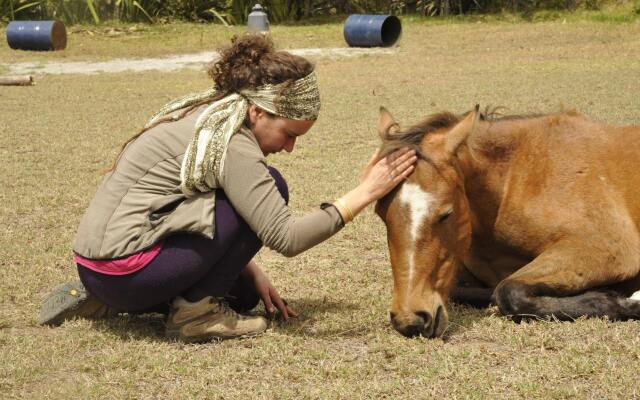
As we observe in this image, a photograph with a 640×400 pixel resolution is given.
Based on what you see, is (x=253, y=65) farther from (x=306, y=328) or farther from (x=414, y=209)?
(x=306, y=328)

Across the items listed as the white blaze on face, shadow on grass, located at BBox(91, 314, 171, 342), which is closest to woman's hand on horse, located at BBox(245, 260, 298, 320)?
shadow on grass, located at BBox(91, 314, 171, 342)

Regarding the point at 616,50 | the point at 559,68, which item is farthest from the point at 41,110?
the point at 616,50

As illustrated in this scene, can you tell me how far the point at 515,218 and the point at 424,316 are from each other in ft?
3.04

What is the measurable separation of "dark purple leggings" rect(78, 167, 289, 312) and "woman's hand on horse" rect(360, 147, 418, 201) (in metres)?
0.49

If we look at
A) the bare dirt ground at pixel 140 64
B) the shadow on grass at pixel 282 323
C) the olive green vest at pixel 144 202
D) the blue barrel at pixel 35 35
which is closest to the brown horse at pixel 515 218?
the shadow on grass at pixel 282 323

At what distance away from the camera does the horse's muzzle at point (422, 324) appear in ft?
12.9

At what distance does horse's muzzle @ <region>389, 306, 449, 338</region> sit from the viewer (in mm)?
3922

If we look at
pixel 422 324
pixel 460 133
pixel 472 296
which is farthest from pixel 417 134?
pixel 472 296

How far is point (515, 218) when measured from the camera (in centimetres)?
457

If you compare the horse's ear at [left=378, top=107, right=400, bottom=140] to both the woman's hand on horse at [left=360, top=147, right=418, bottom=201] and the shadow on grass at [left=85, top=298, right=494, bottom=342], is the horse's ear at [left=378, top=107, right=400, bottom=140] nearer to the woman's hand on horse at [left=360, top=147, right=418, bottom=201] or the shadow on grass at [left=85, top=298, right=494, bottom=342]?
the woman's hand on horse at [left=360, top=147, right=418, bottom=201]

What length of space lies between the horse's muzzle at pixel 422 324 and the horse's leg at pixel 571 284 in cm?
42

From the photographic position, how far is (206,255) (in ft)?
13.0

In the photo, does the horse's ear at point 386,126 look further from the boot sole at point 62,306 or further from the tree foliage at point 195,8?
the tree foliage at point 195,8

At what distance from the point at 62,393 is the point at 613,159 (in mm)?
3063
